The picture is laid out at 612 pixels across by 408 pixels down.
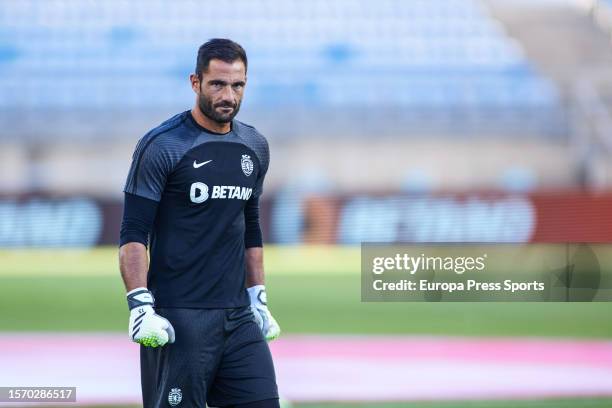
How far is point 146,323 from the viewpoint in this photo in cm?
328

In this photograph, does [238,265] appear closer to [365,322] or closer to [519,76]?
[365,322]

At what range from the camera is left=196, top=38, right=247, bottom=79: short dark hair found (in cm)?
341

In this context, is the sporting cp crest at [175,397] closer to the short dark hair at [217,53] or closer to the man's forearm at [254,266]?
the man's forearm at [254,266]

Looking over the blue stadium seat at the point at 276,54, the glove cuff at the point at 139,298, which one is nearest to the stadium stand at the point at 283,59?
the blue stadium seat at the point at 276,54

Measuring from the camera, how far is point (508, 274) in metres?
14.1

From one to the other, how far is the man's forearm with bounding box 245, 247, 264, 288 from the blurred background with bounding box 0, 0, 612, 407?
7.74m

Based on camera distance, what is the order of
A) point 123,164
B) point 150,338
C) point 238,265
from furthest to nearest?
1. point 123,164
2. point 238,265
3. point 150,338

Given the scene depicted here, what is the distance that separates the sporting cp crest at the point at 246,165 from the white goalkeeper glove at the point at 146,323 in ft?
1.74

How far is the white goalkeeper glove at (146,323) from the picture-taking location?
3.27 metres

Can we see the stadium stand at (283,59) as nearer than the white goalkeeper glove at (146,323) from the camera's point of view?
No

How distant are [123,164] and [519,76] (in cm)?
664

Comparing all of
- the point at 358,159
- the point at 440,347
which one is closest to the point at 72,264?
the point at 358,159

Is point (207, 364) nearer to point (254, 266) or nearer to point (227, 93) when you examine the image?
point (254, 266)

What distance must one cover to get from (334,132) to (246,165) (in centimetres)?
1319
